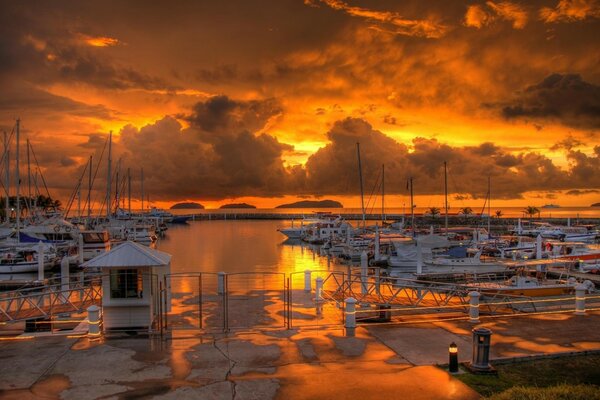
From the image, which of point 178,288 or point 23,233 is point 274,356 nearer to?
point 178,288

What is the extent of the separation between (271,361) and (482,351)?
554 cm

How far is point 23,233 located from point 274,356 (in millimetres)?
68422

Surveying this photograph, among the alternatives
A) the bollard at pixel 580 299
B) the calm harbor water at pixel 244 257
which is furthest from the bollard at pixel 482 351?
the calm harbor water at pixel 244 257

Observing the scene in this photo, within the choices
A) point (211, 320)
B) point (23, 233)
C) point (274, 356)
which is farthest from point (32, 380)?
point (23, 233)

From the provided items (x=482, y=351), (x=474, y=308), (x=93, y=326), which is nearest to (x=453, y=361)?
(x=482, y=351)

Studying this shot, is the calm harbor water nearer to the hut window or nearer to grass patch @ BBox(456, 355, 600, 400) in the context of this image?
the hut window

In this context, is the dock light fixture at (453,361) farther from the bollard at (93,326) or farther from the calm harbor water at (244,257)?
the calm harbor water at (244,257)

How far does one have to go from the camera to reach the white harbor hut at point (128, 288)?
659 inches

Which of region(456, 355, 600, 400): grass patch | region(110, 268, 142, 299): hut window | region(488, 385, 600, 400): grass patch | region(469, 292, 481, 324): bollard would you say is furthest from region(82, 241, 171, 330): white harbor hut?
region(488, 385, 600, 400): grass patch

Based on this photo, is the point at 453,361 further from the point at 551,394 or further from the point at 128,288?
the point at 128,288

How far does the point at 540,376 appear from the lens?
12.6 meters

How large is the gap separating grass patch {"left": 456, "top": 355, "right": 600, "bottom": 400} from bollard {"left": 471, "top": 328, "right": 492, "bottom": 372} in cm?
27

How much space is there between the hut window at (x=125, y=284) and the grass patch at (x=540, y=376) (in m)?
10.6

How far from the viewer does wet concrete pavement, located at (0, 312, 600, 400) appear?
37.8ft
